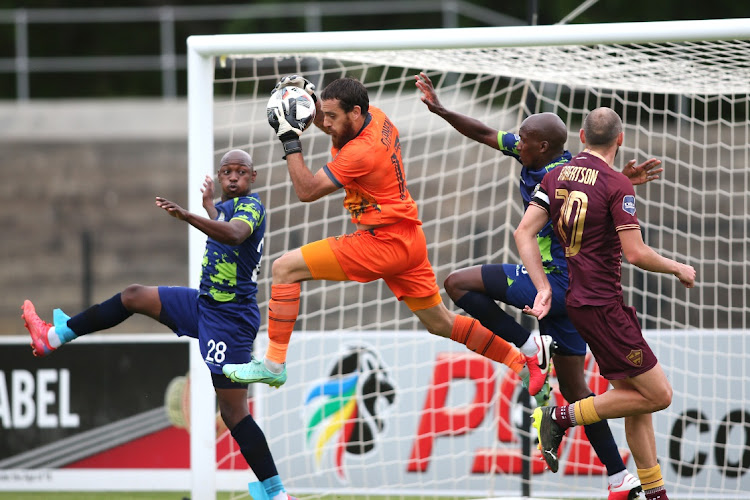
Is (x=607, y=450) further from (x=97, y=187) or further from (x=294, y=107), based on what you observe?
(x=97, y=187)

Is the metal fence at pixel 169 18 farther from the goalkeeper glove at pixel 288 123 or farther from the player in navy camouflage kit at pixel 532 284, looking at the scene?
the goalkeeper glove at pixel 288 123

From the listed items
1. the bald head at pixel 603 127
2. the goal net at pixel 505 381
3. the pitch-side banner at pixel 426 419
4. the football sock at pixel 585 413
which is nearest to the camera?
the bald head at pixel 603 127

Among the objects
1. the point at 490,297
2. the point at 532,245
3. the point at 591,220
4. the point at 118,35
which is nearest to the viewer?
the point at 591,220

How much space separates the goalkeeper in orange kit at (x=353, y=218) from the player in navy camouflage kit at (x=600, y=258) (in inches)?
15.9

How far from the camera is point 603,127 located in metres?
4.76

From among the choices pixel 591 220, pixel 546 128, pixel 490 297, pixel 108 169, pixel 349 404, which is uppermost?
pixel 108 169

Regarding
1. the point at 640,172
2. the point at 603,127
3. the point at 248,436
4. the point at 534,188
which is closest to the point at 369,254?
the point at 534,188

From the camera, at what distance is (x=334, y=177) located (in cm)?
489

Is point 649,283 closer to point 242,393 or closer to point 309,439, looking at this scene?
point 309,439

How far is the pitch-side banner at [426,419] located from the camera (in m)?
6.99

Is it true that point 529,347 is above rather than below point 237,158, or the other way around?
below

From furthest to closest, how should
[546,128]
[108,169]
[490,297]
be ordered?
[108,169]
[490,297]
[546,128]

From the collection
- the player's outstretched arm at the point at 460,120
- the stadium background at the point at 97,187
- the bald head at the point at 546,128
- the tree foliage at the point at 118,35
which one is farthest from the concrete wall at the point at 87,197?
the bald head at the point at 546,128

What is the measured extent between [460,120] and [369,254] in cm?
96
